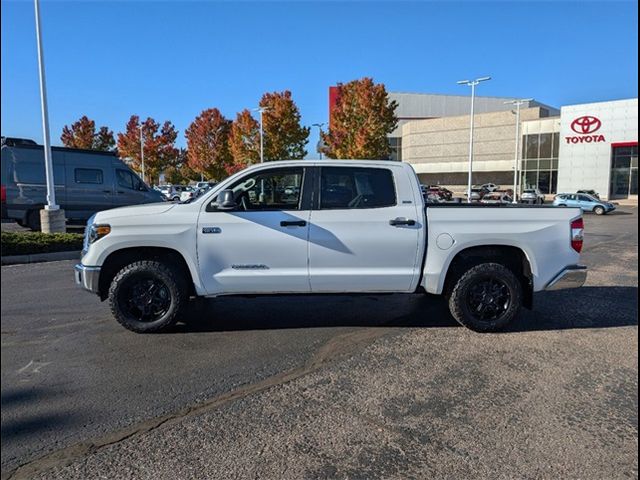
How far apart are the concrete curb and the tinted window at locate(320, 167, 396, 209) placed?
25.7 feet

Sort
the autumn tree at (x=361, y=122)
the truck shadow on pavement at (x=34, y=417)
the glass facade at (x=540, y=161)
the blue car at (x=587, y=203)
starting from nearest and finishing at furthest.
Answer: the truck shadow on pavement at (x=34, y=417), the blue car at (x=587, y=203), the autumn tree at (x=361, y=122), the glass facade at (x=540, y=161)

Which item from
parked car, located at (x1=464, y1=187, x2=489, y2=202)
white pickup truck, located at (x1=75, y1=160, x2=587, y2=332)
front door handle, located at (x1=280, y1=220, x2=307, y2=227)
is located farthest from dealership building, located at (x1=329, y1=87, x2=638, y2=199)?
front door handle, located at (x1=280, y1=220, x2=307, y2=227)

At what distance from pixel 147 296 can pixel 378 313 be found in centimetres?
280

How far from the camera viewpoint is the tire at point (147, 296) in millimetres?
5117

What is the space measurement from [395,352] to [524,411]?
1.43m

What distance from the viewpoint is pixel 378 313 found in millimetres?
6172

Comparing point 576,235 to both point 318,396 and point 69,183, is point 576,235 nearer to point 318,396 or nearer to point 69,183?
point 318,396

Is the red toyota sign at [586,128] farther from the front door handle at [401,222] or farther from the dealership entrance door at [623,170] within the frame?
the front door handle at [401,222]

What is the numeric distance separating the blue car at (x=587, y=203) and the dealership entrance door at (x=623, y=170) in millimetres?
16029

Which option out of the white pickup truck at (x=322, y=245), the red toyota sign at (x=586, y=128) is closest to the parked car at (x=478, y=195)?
the red toyota sign at (x=586, y=128)

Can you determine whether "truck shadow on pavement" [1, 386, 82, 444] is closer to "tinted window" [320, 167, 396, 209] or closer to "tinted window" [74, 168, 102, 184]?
"tinted window" [320, 167, 396, 209]

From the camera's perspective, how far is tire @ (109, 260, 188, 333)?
5117mm

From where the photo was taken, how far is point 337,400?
3711 millimetres

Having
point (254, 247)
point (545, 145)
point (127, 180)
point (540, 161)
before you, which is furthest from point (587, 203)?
point (254, 247)
